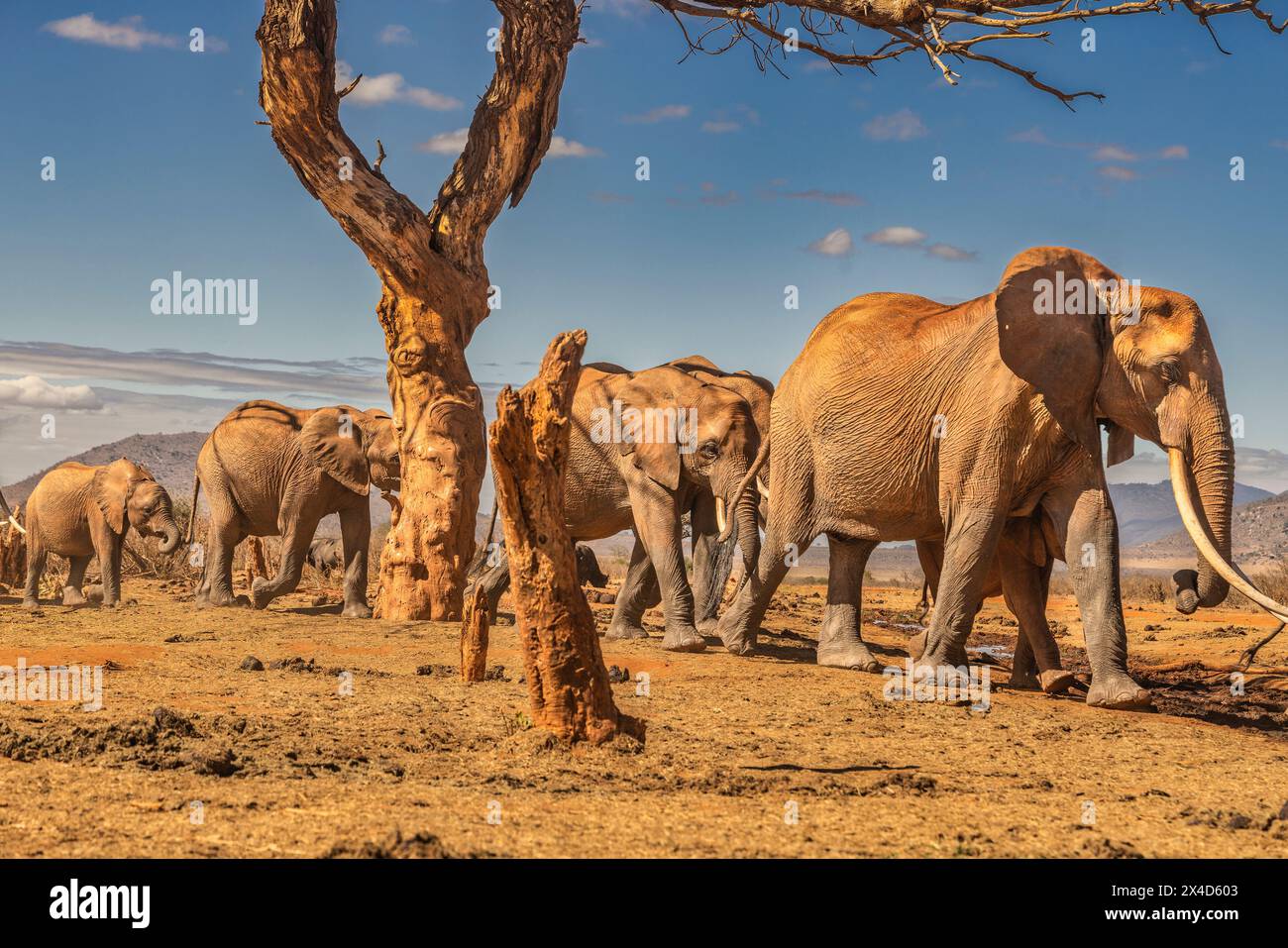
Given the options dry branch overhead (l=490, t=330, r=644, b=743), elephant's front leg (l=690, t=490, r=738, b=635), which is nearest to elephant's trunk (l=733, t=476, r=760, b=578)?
elephant's front leg (l=690, t=490, r=738, b=635)

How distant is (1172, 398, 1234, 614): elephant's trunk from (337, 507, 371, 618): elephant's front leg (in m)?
9.84

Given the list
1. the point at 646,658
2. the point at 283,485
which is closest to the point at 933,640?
the point at 646,658

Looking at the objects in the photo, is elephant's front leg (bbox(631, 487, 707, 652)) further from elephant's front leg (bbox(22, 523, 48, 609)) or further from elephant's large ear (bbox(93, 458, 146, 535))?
elephant's front leg (bbox(22, 523, 48, 609))

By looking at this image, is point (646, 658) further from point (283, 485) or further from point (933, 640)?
point (283, 485)

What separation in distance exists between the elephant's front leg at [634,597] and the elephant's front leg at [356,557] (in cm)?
355

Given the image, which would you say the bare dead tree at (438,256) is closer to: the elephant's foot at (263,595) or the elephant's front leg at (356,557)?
the elephant's front leg at (356,557)

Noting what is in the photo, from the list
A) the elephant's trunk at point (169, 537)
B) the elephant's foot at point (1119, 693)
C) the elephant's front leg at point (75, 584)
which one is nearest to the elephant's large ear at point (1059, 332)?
the elephant's foot at point (1119, 693)

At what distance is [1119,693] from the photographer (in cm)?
994

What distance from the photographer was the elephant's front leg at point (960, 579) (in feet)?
33.8

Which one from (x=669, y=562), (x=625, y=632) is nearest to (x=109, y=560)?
(x=625, y=632)

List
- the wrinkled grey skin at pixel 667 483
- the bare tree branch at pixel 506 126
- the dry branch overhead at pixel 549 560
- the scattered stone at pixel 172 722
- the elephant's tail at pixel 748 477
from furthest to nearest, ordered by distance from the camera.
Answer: the bare tree branch at pixel 506 126 < the wrinkled grey skin at pixel 667 483 < the elephant's tail at pixel 748 477 < the scattered stone at pixel 172 722 < the dry branch overhead at pixel 549 560

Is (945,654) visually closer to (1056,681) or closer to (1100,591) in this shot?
(1056,681)

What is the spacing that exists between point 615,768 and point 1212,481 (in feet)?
15.8

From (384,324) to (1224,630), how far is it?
10670mm
